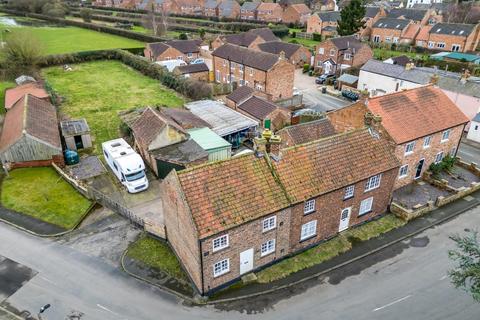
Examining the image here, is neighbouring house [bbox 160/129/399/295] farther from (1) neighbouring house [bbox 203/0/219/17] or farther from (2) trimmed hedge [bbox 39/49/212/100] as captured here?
(1) neighbouring house [bbox 203/0/219/17]

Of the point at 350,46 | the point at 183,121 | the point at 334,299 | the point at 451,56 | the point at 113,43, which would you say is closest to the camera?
the point at 334,299

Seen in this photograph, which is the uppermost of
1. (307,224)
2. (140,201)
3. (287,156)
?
(287,156)

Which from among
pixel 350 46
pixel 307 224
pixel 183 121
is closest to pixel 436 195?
pixel 307 224

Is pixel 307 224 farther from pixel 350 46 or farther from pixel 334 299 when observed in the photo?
pixel 350 46

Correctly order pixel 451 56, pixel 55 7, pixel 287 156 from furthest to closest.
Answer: pixel 55 7 → pixel 451 56 → pixel 287 156

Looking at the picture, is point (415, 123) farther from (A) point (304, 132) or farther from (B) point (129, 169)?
(B) point (129, 169)

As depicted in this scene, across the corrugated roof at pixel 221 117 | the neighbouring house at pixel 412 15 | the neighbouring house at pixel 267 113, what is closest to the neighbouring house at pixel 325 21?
the neighbouring house at pixel 412 15

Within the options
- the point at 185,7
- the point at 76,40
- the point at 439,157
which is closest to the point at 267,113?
the point at 439,157
